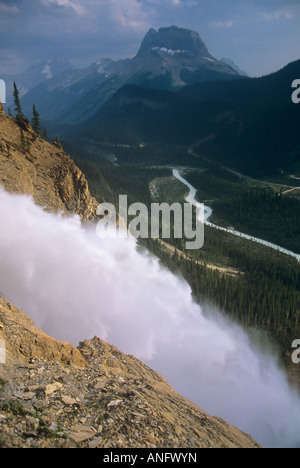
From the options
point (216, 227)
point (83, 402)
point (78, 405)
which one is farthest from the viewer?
point (216, 227)

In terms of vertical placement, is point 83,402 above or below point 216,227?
above

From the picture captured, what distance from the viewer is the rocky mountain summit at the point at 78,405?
14102mm

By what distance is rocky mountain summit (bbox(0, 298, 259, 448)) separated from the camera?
46.3 ft

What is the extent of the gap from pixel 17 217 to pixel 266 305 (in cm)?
5075

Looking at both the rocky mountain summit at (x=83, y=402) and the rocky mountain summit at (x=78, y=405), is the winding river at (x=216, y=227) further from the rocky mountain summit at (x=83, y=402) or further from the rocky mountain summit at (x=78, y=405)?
the rocky mountain summit at (x=78, y=405)

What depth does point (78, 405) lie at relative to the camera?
645 inches

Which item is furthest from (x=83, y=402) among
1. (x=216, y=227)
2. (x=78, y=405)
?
(x=216, y=227)

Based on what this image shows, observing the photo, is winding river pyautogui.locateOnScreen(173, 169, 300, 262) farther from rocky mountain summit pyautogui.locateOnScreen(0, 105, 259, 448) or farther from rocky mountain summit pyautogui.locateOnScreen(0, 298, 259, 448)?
rocky mountain summit pyautogui.locateOnScreen(0, 298, 259, 448)

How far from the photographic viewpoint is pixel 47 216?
136 feet

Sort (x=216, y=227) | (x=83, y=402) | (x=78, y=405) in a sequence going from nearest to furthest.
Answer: (x=78, y=405)
(x=83, y=402)
(x=216, y=227)

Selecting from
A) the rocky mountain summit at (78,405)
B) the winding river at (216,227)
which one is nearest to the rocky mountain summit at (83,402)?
the rocky mountain summit at (78,405)

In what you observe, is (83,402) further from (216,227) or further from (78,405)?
(216,227)

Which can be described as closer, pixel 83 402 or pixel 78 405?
pixel 78 405
